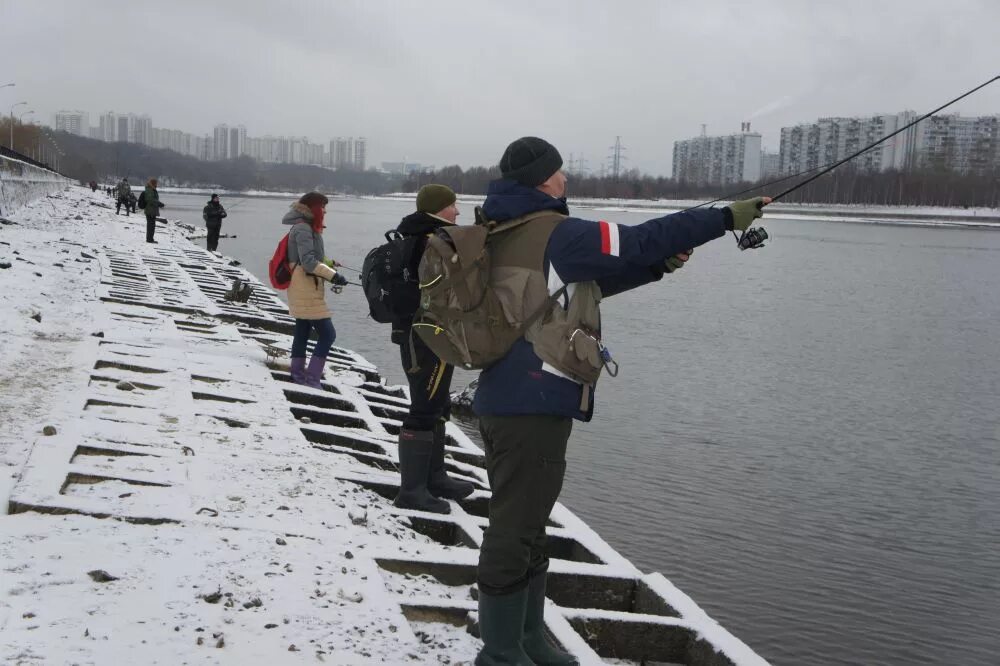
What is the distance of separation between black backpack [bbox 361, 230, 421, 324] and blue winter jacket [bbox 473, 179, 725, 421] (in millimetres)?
1931

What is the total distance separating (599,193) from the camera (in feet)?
347

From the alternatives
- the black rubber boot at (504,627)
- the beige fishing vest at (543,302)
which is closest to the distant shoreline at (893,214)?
the beige fishing vest at (543,302)

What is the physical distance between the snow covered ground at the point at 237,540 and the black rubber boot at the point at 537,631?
204 millimetres

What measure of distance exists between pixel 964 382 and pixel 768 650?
39.5 feet

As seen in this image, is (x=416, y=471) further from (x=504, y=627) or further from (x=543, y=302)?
(x=543, y=302)

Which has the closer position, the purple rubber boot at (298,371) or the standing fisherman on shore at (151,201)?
the purple rubber boot at (298,371)

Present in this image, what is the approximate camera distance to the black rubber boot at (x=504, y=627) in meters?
3.58

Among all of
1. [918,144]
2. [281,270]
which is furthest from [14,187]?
[918,144]

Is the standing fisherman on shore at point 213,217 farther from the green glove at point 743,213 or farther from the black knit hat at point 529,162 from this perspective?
the green glove at point 743,213

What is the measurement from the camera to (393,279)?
5496 millimetres

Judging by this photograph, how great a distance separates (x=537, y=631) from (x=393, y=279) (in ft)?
7.57

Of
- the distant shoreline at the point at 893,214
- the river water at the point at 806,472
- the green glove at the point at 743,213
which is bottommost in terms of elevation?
the river water at the point at 806,472

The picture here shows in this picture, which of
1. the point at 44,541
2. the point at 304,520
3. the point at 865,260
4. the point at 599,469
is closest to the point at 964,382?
the point at 599,469

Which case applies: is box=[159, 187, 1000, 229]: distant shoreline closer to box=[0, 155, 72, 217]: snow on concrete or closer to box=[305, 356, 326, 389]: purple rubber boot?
box=[0, 155, 72, 217]: snow on concrete
